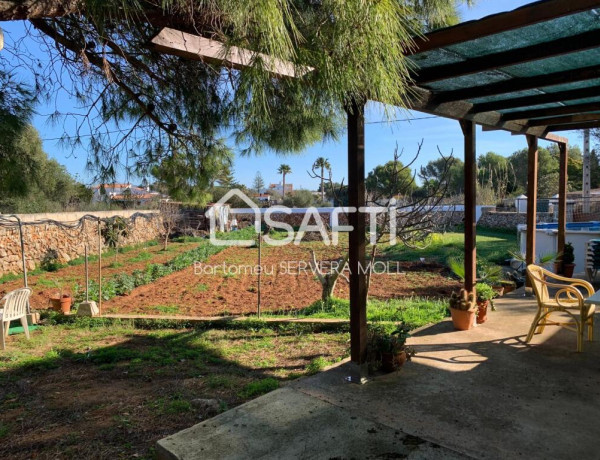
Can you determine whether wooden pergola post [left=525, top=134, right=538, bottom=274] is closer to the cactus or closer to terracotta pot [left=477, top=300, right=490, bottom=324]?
terracotta pot [left=477, top=300, right=490, bottom=324]

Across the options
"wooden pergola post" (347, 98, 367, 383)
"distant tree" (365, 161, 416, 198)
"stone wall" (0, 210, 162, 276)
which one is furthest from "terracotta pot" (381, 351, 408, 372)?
"stone wall" (0, 210, 162, 276)

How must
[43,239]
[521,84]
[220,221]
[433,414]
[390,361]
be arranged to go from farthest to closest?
[220,221]
[43,239]
[521,84]
[390,361]
[433,414]

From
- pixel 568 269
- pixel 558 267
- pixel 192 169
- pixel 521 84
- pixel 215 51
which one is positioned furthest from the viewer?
pixel 558 267

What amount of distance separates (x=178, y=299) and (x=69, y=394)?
4.02m

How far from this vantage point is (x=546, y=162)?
27.9m

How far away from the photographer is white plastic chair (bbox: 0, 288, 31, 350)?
5283mm

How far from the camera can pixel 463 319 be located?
4297mm

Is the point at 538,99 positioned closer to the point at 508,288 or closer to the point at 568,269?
the point at 508,288

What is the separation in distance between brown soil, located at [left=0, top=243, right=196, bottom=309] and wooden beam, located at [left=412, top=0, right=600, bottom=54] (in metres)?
7.70

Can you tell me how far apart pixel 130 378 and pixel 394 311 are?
343 centimetres

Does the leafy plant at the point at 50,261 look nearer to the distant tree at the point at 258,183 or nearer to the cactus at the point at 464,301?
the cactus at the point at 464,301

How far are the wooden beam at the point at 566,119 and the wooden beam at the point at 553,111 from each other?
59 cm

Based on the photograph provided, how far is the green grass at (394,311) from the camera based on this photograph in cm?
528

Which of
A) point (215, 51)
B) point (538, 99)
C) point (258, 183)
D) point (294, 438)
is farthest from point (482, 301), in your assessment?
point (258, 183)
